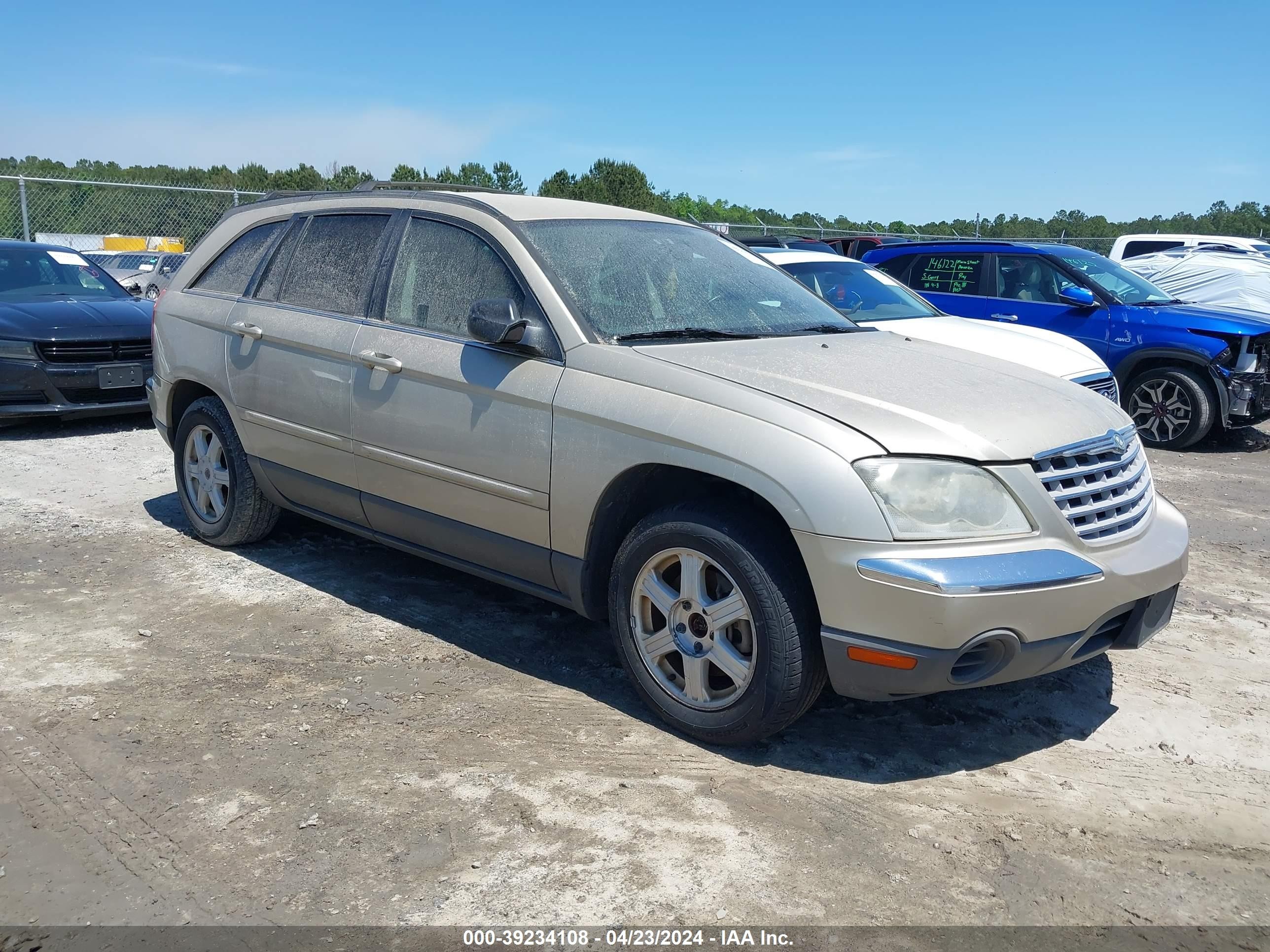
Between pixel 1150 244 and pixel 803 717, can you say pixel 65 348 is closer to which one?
pixel 803 717

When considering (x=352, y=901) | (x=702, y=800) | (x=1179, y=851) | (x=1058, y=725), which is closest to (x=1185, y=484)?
(x=1058, y=725)

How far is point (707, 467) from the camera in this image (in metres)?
3.46

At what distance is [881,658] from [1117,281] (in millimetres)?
8166

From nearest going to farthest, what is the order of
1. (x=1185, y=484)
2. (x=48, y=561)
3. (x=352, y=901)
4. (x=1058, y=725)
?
(x=352, y=901) → (x=1058, y=725) → (x=48, y=561) → (x=1185, y=484)

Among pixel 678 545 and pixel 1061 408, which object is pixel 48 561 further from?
pixel 1061 408

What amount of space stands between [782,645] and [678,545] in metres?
0.48

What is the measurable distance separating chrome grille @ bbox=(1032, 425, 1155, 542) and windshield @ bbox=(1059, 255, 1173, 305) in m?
6.70

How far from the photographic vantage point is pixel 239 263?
554 centimetres

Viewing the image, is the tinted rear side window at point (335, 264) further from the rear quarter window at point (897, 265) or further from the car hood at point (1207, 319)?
the car hood at point (1207, 319)

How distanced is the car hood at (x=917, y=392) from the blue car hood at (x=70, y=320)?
6334 mm

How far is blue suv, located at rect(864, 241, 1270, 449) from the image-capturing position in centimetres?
919

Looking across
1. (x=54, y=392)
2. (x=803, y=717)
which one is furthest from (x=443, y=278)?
(x=54, y=392)

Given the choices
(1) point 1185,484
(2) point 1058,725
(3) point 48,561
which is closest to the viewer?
(2) point 1058,725

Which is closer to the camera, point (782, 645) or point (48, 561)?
point (782, 645)
